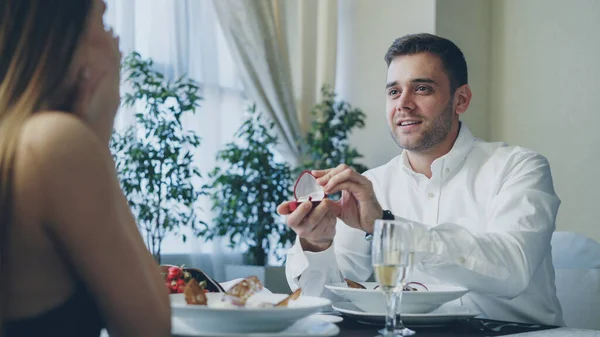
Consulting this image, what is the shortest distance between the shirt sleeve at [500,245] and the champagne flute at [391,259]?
0.50 metres

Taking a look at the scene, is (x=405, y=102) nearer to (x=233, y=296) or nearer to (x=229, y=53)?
(x=233, y=296)

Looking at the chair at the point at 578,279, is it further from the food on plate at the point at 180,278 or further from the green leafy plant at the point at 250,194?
the green leafy plant at the point at 250,194

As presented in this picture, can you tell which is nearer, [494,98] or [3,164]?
[3,164]

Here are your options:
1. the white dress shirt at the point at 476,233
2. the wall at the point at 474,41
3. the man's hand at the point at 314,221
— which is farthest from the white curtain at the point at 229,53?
the man's hand at the point at 314,221

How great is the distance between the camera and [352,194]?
2.09 m

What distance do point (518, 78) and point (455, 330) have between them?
335 centimetres

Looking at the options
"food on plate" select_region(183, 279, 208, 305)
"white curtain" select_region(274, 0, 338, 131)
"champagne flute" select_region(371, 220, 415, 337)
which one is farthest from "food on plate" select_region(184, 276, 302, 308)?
"white curtain" select_region(274, 0, 338, 131)

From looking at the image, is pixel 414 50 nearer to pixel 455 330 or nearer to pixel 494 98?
pixel 455 330

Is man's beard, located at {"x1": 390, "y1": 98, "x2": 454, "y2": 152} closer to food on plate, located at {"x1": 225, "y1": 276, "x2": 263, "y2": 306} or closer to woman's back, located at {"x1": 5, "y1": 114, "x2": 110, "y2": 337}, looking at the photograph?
food on plate, located at {"x1": 225, "y1": 276, "x2": 263, "y2": 306}

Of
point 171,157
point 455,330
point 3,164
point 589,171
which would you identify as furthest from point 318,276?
point 589,171

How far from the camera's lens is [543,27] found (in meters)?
4.39

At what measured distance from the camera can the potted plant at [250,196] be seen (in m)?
4.07

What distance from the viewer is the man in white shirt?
76.4 inches

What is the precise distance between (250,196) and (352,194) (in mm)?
2121
